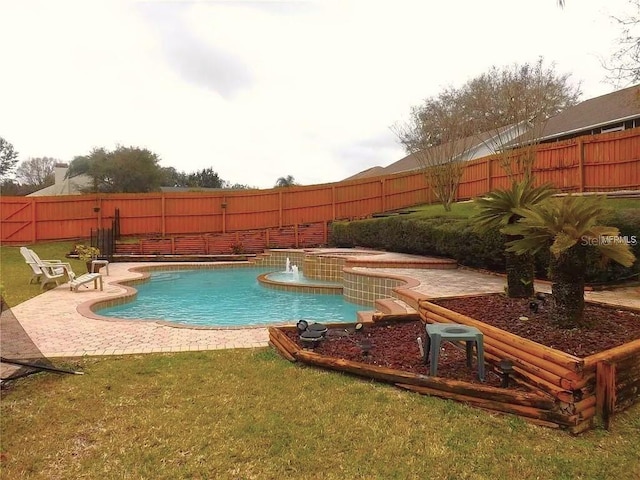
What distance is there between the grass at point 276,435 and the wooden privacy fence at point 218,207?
A: 50.9 feet

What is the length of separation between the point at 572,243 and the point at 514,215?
1853mm

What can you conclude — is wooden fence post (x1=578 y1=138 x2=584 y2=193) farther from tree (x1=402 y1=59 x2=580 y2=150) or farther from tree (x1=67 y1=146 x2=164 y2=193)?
tree (x1=67 y1=146 x2=164 y2=193)

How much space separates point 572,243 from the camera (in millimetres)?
3498

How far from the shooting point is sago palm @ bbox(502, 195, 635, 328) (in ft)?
11.7

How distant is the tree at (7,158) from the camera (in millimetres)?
38812

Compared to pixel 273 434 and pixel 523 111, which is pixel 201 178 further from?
pixel 273 434

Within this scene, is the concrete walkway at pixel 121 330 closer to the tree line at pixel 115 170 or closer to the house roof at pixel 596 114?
the house roof at pixel 596 114

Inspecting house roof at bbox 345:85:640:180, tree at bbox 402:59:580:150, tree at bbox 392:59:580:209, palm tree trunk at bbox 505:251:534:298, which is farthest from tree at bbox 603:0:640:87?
palm tree trunk at bbox 505:251:534:298

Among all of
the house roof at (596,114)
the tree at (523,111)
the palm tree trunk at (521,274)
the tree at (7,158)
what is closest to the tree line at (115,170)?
the tree at (7,158)

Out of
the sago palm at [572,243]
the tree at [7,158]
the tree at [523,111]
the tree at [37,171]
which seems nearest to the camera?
the sago palm at [572,243]

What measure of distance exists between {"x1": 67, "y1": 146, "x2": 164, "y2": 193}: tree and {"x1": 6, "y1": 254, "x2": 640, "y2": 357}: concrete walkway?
24.7 metres

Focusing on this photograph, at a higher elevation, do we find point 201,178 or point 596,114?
point 201,178

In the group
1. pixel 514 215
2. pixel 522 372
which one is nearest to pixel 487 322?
pixel 522 372

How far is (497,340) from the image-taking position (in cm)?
364
